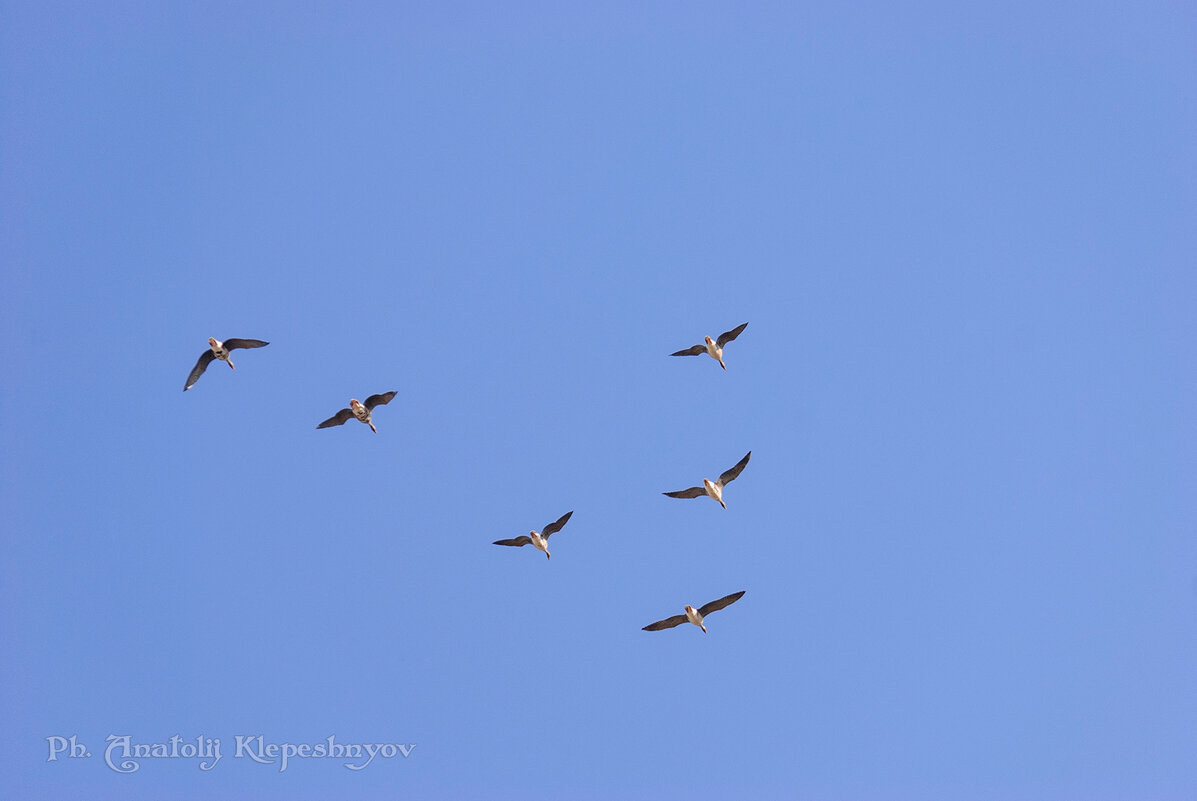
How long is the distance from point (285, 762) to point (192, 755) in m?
2.98

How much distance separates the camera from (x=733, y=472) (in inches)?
1307

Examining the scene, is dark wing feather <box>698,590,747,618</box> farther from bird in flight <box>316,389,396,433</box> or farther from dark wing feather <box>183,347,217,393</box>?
dark wing feather <box>183,347,217,393</box>

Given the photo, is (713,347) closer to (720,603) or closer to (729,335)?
(729,335)

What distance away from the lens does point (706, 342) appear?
33.2 metres

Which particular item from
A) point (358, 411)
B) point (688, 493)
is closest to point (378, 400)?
point (358, 411)

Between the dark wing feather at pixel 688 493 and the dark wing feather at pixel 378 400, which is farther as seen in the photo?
the dark wing feather at pixel 688 493

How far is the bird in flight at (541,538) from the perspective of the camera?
107 ft

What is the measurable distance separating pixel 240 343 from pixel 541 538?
967 cm

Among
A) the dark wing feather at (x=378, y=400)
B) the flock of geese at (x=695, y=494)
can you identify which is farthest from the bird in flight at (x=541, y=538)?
the dark wing feather at (x=378, y=400)

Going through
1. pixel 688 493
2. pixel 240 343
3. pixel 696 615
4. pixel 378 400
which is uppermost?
pixel 240 343

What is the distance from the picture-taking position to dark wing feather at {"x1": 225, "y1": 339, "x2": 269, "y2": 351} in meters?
30.5

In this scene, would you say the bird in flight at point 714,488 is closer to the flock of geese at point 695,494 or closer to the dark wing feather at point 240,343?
the flock of geese at point 695,494

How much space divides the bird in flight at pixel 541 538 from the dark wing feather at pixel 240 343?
849cm

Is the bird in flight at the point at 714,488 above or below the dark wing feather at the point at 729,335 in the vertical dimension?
below
